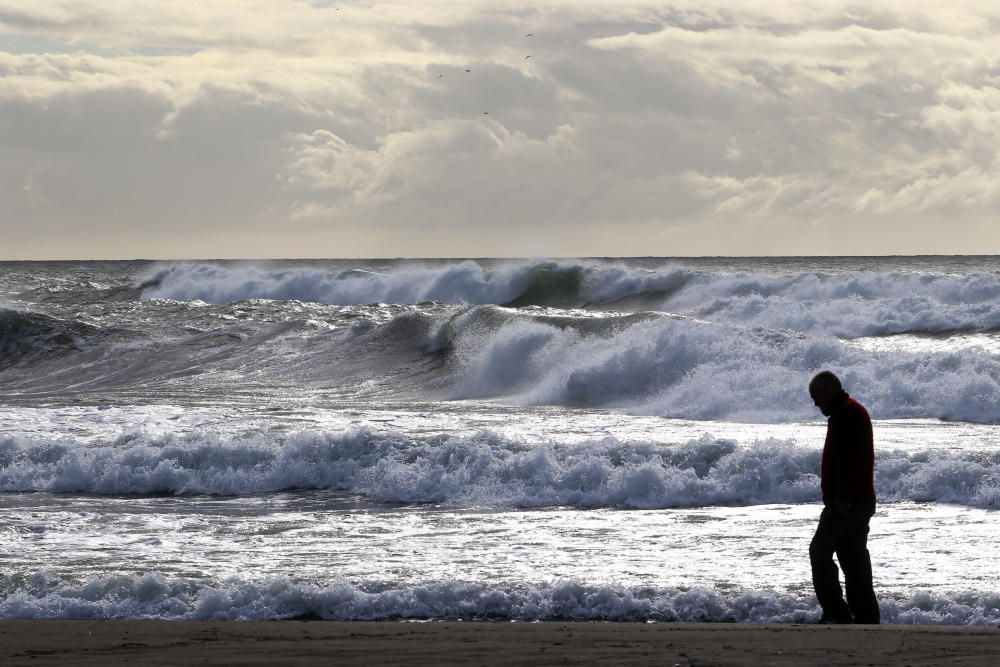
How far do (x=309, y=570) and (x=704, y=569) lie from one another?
280 centimetres

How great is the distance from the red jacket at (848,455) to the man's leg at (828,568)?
0.45 ft

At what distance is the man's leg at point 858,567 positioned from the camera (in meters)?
6.54

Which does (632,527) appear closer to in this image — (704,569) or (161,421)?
(704,569)

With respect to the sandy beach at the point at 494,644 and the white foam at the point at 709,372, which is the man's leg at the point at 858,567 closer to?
the sandy beach at the point at 494,644

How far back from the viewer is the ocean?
756 cm

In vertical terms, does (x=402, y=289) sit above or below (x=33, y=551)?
above

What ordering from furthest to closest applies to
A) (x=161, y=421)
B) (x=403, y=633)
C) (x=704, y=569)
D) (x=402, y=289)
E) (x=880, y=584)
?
(x=402, y=289), (x=161, y=421), (x=704, y=569), (x=880, y=584), (x=403, y=633)

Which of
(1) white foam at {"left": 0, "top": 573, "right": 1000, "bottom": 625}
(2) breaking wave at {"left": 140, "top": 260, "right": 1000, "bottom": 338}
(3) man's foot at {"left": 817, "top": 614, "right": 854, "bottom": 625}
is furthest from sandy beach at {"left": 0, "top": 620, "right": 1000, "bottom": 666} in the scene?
(2) breaking wave at {"left": 140, "top": 260, "right": 1000, "bottom": 338}

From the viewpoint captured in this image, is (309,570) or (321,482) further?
(321,482)

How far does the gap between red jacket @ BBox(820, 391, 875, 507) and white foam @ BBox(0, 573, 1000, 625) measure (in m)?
0.98

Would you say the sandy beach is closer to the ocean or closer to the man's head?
the ocean

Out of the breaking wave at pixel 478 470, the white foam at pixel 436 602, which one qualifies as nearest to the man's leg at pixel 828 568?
the white foam at pixel 436 602

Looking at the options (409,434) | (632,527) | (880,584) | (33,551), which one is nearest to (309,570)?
(33,551)

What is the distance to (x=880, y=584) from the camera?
25.0 feet
